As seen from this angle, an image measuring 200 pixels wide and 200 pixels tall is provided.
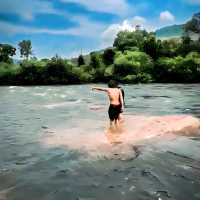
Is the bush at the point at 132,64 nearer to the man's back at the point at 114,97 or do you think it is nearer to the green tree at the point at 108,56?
the green tree at the point at 108,56

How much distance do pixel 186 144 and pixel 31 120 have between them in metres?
10.0

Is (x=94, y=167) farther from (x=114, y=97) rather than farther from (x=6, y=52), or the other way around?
(x=6, y=52)

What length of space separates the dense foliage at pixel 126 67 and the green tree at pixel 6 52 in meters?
21.4

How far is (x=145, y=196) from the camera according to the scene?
7750mm

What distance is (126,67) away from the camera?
6931 centimetres

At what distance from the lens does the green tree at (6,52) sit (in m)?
98.9

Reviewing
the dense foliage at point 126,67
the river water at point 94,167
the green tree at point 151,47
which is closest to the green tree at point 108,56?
the dense foliage at point 126,67

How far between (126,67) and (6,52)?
160 ft

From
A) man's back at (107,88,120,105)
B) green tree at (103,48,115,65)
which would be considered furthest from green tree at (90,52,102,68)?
man's back at (107,88,120,105)

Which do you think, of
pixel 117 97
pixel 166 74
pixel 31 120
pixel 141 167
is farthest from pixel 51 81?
pixel 141 167

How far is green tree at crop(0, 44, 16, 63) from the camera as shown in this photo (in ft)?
325

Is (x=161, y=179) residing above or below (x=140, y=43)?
below

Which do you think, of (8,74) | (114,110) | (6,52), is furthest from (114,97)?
(6,52)

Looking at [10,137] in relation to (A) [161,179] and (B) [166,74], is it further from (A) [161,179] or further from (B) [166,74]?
(B) [166,74]
